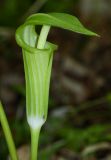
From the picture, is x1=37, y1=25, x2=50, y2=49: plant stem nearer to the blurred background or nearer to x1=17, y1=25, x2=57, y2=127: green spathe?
x1=17, y1=25, x2=57, y2=127: green spathe

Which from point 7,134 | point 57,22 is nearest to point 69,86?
point 7,134

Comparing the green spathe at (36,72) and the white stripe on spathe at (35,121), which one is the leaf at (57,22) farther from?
the white stripe on spathe at (35,121)

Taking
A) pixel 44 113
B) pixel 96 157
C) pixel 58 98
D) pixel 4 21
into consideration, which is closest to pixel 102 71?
pixel 58 98

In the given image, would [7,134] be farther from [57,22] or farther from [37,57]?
[57,22]

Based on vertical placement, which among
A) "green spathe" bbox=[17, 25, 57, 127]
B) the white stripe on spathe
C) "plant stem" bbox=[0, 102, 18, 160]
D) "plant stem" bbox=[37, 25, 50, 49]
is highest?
"plant stem" bbox=[37, 25, 50, 49]

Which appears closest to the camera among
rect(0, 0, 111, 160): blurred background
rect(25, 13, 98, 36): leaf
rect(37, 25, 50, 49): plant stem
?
rect(25, 13, 98, 36): leaf

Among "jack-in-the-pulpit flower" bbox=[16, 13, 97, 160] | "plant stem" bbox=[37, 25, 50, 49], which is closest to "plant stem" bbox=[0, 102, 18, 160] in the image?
"jack-in-the-pulpit flower" bbox=[16, 13, 97, 160]

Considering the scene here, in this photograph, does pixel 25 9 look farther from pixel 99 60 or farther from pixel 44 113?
pixel 44 113

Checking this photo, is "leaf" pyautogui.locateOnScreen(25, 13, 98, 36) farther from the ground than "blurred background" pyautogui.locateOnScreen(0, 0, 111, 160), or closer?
farther from the ground
